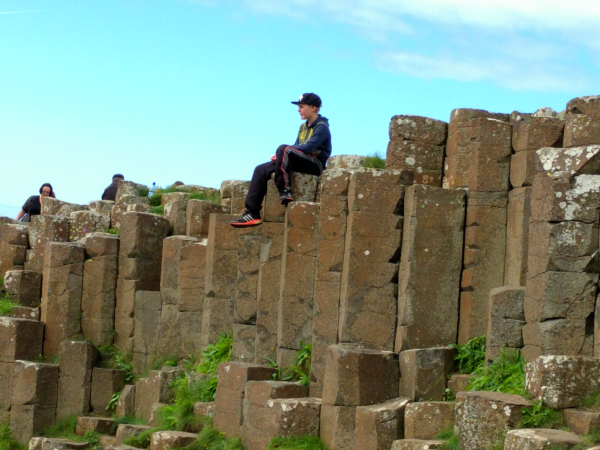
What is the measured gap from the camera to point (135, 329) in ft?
72.4

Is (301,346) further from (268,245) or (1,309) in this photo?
(1,309)

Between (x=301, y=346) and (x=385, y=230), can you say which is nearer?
(x=385, y=230)

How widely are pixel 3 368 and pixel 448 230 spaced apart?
1005cm

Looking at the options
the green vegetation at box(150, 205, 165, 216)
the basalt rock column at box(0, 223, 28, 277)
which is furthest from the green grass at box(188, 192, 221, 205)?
the basalt rock column at box(0, 223, 28, 277)

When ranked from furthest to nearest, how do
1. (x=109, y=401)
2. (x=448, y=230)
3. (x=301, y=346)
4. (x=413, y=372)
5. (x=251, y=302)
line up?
(x=109, y=401) < (x=251, y=302) < (x=301, y=346) < (x=448, y=230) < (x=413, y=372)

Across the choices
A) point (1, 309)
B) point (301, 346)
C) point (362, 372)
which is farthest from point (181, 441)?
point (1, 309)

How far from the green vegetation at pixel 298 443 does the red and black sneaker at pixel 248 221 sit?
387cm

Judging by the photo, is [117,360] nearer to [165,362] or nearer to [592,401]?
[165,362]

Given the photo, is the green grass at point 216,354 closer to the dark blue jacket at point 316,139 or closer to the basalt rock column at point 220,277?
the basalt rock column at point 220,277

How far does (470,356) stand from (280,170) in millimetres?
4273

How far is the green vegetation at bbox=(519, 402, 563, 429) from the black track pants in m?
6.38

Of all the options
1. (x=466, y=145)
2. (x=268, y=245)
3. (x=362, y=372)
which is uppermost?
(x=466, y=145)

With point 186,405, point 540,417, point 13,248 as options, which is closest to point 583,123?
point 540,417

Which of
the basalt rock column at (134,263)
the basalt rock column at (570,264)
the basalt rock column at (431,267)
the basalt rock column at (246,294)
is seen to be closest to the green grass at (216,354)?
the basalt rock column at (246,294)
